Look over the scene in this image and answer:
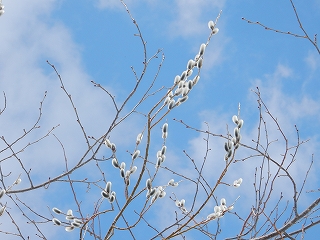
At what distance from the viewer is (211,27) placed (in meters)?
3.28

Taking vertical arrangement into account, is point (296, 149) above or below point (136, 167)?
above

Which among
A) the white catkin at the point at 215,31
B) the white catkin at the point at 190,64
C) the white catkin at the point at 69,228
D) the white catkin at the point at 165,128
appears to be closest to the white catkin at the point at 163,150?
the white catkin at the point at 165,128

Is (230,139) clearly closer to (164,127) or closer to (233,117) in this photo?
(233,117)

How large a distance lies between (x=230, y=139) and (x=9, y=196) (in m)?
2.18

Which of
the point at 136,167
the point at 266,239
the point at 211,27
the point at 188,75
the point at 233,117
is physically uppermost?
the point at 211,27

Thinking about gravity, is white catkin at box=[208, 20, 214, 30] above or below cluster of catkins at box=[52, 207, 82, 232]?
above

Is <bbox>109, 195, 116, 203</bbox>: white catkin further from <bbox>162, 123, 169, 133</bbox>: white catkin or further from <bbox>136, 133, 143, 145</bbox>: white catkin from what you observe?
<bbox>162, 123, 169, 133</bbox>: white catkin

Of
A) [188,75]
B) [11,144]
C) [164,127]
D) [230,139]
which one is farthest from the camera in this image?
[11,144]

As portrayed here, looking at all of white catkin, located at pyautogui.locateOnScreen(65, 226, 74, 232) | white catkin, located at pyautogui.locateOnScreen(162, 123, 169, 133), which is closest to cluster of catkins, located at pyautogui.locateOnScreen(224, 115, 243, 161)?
white catkin, located at pyautogui.locateOnScreen(162, 123, 169, 133)

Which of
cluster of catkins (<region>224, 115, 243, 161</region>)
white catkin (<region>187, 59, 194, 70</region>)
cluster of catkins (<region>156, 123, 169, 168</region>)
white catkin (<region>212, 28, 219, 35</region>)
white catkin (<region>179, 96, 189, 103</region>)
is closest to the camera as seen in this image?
cluster of catkins (<region>224, 115, 243, 161</region>)

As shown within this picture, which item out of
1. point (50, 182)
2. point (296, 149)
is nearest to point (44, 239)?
point (50, 182)

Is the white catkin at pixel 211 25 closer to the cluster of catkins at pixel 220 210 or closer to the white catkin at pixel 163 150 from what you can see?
the white catkin at pixel 163 150

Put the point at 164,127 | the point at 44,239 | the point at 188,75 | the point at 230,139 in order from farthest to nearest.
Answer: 1. the point at 44,239
2. the point at 188,75
3. the point at 164,127
4. the point at 230,139

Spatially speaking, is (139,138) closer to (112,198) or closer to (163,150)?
(163,150)
